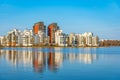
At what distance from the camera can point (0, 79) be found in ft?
59.8

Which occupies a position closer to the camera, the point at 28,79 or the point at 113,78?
the point at 28,79

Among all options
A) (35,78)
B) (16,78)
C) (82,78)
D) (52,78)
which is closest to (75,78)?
(82,78)

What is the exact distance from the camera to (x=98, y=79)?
1891 centimetres

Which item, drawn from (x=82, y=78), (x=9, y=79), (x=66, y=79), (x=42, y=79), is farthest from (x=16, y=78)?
(x=82, y=78)

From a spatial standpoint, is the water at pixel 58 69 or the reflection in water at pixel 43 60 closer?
the water at pixel 58 69

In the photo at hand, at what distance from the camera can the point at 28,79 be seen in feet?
59.5

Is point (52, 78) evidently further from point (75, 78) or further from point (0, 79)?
point (0, 79)

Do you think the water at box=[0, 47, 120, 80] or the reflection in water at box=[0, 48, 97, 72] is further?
the reflection in water at box=[0, 48, 97, 72]

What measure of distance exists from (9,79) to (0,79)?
24.1 inches

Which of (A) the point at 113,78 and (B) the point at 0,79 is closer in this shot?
(B) the point at 0,79

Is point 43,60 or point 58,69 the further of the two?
point 43,60

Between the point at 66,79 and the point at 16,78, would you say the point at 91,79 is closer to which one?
the point at 66,79

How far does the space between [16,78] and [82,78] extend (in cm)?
477

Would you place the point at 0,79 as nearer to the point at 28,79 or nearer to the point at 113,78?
the point at 28,79
